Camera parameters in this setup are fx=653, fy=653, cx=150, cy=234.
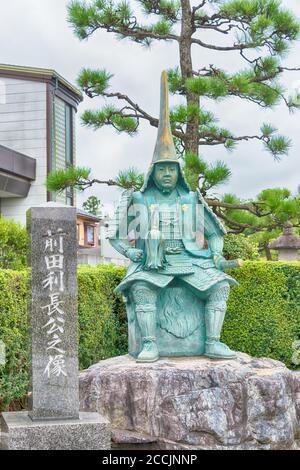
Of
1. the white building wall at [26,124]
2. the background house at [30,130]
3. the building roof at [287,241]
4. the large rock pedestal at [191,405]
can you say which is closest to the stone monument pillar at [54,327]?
the large rock pedestal at [191,405]

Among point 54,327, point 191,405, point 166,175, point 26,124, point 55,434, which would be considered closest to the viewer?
point 55,434

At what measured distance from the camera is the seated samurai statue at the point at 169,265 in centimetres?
592

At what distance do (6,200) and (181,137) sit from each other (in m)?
6.13

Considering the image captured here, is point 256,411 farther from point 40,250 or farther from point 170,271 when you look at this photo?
point 40,250

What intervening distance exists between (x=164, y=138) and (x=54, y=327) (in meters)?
2.59

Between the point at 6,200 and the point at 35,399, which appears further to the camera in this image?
the point at 6,200

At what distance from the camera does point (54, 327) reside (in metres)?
4.41

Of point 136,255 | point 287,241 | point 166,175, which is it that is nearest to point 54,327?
point 136,255

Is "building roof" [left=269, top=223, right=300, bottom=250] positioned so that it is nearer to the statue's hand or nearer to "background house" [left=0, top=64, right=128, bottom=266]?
"background house" [left=0, top=64, right=128, bottom=266]

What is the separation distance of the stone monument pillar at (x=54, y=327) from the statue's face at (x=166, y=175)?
75.6 inches

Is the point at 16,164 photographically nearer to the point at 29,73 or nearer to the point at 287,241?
the point at 29,73

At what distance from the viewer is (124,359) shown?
20.2 feet

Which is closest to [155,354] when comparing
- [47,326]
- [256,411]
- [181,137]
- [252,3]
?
[256,411]

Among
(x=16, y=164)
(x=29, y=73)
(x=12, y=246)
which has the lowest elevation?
(x=12, y=246)
